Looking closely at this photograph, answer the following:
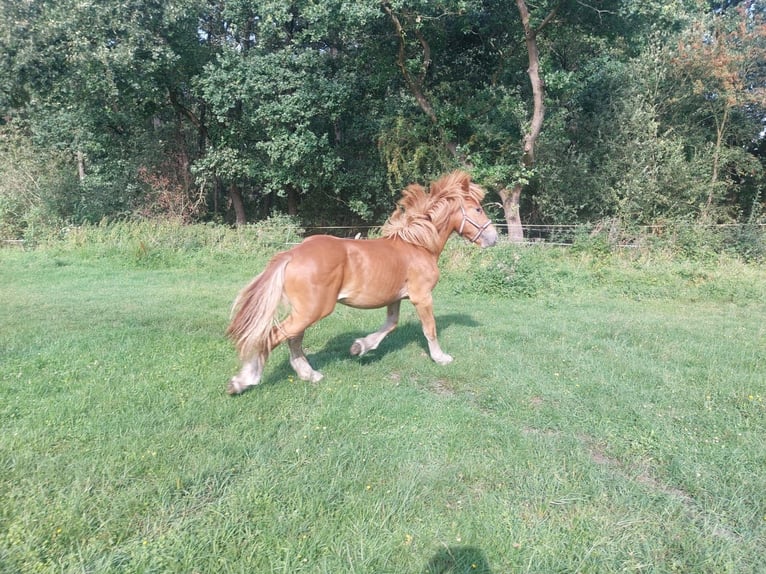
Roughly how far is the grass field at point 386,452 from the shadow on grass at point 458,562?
0.01 metres

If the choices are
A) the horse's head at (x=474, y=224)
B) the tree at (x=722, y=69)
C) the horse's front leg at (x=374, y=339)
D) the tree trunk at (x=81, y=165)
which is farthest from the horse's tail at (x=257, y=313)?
the tree trunk at (x=81, y=165)

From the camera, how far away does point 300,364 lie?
5.13 m

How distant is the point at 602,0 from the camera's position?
1567cm

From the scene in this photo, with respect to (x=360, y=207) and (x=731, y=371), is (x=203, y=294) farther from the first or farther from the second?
(x=360, y=207)

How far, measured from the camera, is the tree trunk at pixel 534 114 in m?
16.5

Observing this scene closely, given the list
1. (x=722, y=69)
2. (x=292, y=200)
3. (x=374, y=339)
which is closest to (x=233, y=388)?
(x=374, y=339)

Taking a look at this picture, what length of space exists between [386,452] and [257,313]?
187cm

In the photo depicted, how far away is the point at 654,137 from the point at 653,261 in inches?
279

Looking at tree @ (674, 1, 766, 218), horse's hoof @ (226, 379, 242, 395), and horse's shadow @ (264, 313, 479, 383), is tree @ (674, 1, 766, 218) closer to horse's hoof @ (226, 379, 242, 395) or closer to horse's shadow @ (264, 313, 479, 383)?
horse's shadow @ (264, 313, 479, 383)

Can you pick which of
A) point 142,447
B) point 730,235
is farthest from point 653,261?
point 142,447

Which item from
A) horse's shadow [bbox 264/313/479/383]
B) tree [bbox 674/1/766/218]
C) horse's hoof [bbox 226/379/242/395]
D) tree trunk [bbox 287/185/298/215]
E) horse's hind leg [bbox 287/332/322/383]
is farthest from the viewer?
tree trunk [bbox 287/185/298/215]

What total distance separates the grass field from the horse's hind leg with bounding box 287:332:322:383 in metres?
0.14

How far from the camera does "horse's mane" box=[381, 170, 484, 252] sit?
19.6ft

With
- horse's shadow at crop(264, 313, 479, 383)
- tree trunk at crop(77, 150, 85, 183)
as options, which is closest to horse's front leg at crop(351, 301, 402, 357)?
horse's shadow at crop(264, 313, 479, 383)
